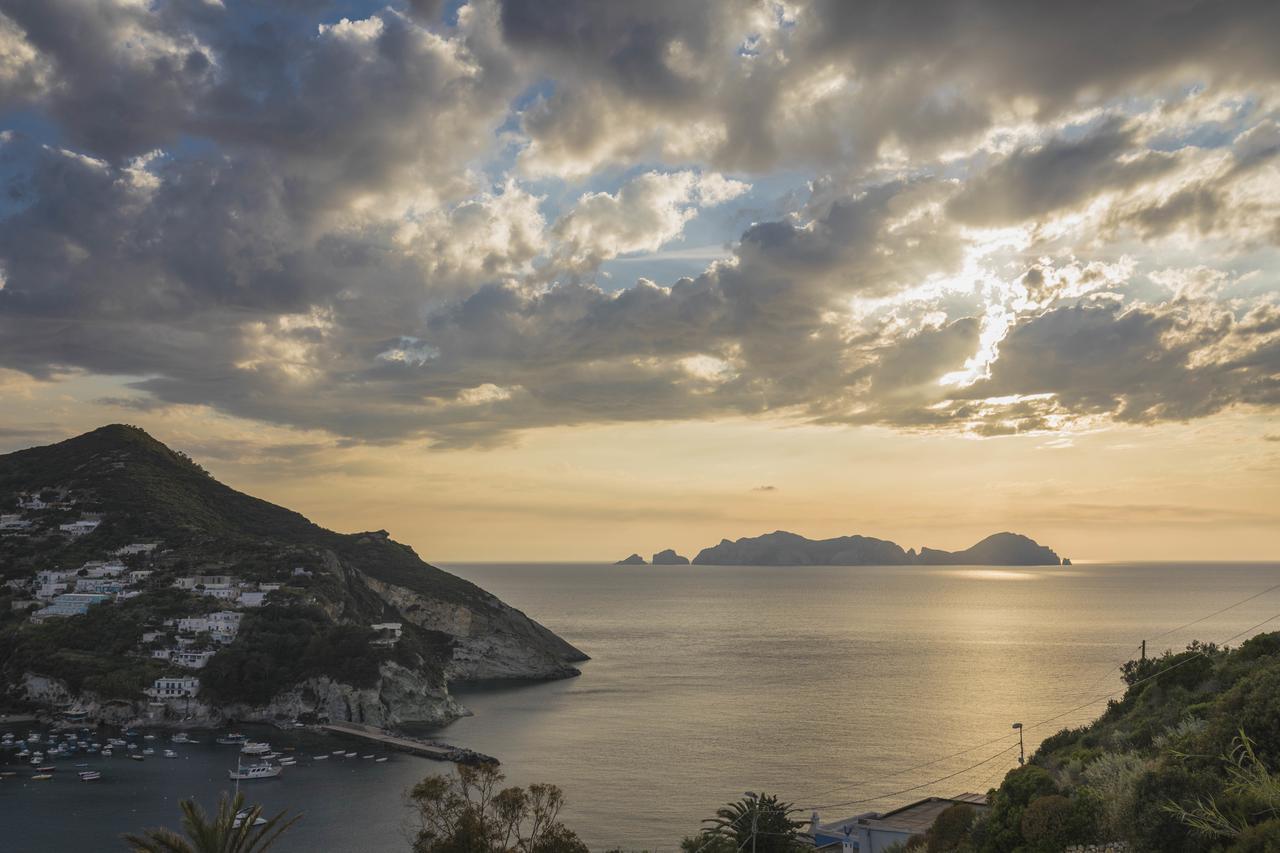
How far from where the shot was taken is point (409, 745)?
347 feet

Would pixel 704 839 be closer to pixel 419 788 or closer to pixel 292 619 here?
pixel 419 788

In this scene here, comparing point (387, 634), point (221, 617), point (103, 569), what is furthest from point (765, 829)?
point (103, 569)

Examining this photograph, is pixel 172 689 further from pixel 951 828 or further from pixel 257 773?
pixel 951 828

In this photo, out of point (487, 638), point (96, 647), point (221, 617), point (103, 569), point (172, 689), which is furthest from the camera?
point (487, 638)

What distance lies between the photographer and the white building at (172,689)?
119125mm

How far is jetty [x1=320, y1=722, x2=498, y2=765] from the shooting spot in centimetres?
9799

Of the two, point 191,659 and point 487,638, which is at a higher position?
point 191,659

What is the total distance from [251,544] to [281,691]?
177ft

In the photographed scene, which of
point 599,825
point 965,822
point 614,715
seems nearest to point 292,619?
point 614,715

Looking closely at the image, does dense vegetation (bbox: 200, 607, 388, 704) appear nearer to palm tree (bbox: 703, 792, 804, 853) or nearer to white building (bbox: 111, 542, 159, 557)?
white building (bbox: 111, 542, 159, 557)

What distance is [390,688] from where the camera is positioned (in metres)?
127

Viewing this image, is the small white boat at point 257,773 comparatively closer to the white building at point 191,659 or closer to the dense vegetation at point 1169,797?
the white building at point 191,659

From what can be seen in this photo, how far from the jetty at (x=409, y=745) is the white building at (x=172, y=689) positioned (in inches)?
776

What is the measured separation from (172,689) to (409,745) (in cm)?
4007
